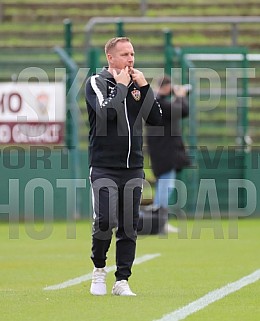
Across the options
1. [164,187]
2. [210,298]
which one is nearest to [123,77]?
[210,298]

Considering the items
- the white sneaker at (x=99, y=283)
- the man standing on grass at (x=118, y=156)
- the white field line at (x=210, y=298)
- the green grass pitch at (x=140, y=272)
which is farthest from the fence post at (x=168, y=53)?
the white sneaker at (x=99, y=283)

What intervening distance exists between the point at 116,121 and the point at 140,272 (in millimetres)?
2634

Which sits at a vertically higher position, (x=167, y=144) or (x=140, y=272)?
(x=167, y=144)

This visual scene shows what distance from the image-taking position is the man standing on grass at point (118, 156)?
359 inches

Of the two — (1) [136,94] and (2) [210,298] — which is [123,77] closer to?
(1) [136,94]

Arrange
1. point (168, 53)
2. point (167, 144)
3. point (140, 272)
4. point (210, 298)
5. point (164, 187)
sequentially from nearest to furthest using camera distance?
point (210, 298) → point (140, 272) → point (164, 187) → point (167, 144) → point (168, 53)

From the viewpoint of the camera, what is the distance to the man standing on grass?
911 centimetres

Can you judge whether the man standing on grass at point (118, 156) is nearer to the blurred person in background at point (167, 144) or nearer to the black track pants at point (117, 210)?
the black track pants at point (117, 210)

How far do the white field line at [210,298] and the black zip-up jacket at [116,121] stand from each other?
1.22 metres

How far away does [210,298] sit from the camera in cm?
902

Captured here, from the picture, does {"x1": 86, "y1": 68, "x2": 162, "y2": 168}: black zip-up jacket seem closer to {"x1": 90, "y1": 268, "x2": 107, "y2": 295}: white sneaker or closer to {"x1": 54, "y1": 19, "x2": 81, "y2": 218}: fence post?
{"x1": 90, "y1": 268, "x2": 107, "y2": 295}: white sneaker

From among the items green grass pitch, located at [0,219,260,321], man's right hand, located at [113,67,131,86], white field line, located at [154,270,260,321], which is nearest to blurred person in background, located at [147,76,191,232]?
green grass pitch, located at [0,219,260,321]

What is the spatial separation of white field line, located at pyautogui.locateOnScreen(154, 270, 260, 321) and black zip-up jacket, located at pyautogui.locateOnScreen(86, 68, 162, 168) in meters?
1.22

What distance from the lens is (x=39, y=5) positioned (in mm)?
26297
